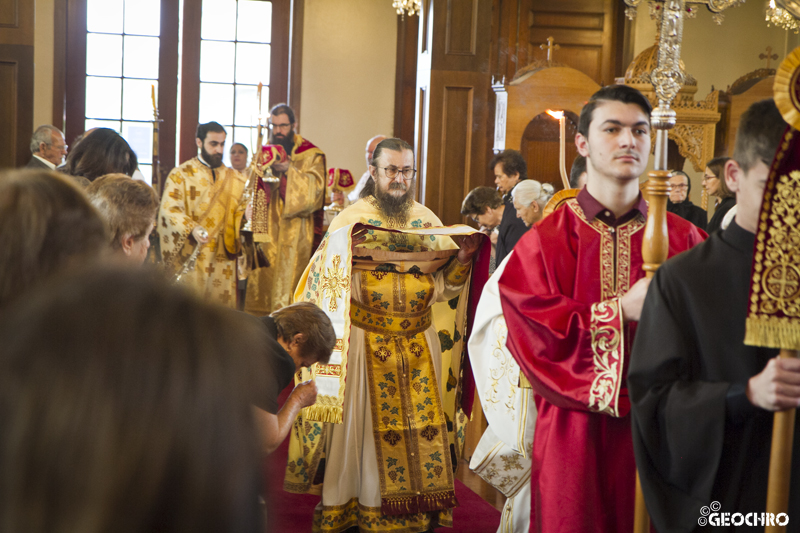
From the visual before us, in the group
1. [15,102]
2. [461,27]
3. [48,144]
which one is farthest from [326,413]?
[15,102]

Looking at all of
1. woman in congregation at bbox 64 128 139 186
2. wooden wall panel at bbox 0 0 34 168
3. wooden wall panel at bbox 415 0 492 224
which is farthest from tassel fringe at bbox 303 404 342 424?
wooden wall panel at bbox 0 0 34 168

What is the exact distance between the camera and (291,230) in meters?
7.23

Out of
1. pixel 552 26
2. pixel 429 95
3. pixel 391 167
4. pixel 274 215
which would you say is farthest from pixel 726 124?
pixel 391 167

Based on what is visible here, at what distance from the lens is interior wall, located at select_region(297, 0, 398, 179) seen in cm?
982

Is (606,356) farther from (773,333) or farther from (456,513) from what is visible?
(456,513)

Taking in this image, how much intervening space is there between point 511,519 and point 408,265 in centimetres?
113

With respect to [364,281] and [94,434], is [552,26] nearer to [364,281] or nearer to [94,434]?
[364,281]

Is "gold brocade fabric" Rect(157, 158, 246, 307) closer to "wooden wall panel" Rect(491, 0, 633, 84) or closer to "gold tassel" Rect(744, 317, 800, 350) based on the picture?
"wooden wall panel" Rect(491, 0, 633, 84)

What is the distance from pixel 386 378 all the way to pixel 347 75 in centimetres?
732

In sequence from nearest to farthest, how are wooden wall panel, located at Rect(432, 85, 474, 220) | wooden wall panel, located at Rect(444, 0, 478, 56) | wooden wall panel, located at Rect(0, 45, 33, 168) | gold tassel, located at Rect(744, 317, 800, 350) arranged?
1. gold tassel, located at Rect(744, 317, 800, 350)
2. wooden wall panel, located at Rect(444, 0, 478, 56)
3. wooden wall panel, located at Rect(432, 85, 474, 220)
4. wooden wall panel, located at Rect(0, 45, 33, 168)

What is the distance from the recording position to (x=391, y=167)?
130 inches

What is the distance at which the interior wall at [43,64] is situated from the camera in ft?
29.5

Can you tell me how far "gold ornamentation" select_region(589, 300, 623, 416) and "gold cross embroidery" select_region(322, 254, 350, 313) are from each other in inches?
55.8

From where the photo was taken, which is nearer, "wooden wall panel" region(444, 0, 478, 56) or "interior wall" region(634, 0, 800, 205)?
"wooden wall panel" region(444, 0, 478, 56)
